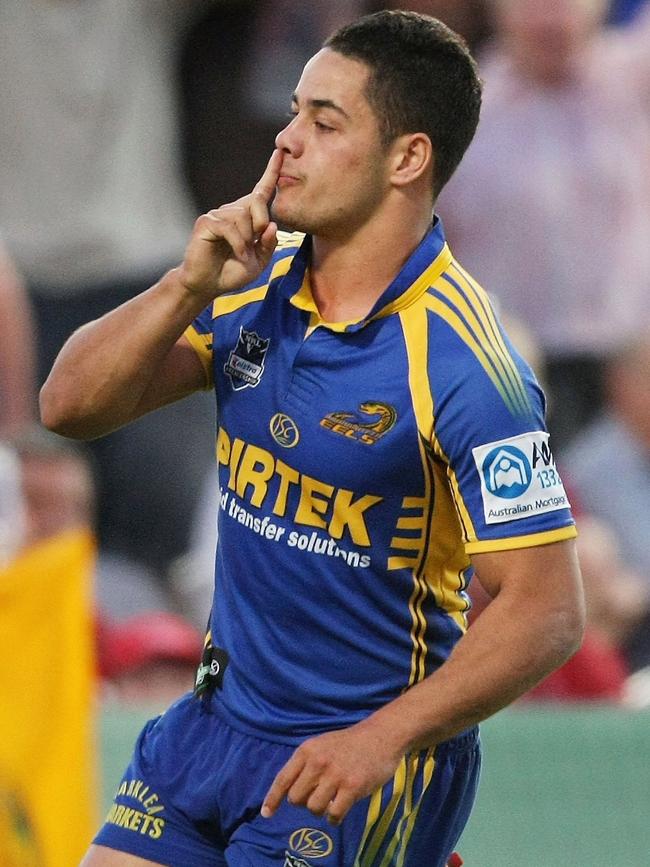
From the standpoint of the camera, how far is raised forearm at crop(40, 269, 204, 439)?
336cm

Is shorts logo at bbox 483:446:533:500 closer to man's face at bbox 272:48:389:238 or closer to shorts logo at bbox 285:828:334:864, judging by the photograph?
man's face at bbox 272:48:389:238

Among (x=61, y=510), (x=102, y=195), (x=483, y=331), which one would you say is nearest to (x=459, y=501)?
(x=483, y=331)

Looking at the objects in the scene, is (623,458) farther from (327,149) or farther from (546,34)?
(327,149)

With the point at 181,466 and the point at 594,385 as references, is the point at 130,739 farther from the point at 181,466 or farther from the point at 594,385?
the point at 594,385

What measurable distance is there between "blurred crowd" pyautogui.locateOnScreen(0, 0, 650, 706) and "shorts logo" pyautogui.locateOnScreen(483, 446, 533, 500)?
372 cm

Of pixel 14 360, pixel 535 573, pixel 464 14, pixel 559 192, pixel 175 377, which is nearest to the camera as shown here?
pixel 535 573

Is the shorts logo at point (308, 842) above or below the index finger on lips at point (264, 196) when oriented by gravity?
below

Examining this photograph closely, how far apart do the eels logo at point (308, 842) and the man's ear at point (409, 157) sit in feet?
4.28

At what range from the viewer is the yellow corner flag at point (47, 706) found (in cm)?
504

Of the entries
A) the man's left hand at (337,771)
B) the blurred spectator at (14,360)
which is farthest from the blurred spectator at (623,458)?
the man's left hand at (337,771)

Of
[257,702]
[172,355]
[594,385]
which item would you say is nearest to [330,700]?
[257,702]

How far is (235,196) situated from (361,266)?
4479 millimetres

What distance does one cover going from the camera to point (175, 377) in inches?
140

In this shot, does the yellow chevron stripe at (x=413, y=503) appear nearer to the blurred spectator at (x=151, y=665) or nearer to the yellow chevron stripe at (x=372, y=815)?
the yellow chevron stripe at (x=372, y=815)
